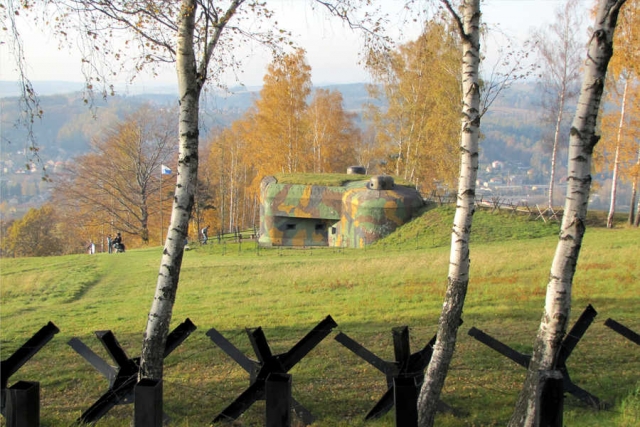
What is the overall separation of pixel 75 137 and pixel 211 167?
51506 mm

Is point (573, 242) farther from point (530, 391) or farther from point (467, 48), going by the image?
point (467, 48)

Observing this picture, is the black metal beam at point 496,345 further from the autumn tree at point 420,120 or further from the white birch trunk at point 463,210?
the autumn tree at point 420,120

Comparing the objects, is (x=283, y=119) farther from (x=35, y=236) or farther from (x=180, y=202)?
(x=180, y=202)

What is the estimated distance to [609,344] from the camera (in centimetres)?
762

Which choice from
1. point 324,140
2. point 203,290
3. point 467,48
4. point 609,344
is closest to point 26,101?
point 467,48

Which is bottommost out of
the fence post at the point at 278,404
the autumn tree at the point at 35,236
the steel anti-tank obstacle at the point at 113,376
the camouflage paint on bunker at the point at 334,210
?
the autumn tree at the point at 35,236

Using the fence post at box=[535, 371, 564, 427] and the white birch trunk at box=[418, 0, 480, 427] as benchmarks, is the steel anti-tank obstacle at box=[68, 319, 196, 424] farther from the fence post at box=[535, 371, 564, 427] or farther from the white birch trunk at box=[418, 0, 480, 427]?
the fence post at box=[535, 371, 564, 427]

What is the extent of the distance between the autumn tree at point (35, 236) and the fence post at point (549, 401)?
4351 cm

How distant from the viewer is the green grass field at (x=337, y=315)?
593 centimetres

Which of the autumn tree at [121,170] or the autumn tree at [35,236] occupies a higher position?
the autumn tree at [121,170]

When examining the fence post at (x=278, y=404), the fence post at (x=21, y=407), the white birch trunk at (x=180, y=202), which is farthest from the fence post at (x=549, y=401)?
the white birch trunk at (x=180, y=202)

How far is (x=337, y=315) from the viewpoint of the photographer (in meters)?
11.0

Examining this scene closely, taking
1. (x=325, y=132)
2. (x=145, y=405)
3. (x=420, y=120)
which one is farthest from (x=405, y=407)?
(x=325, y=132)

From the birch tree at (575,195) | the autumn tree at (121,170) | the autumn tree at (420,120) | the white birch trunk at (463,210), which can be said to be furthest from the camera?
the autumn tree at (121,170)
